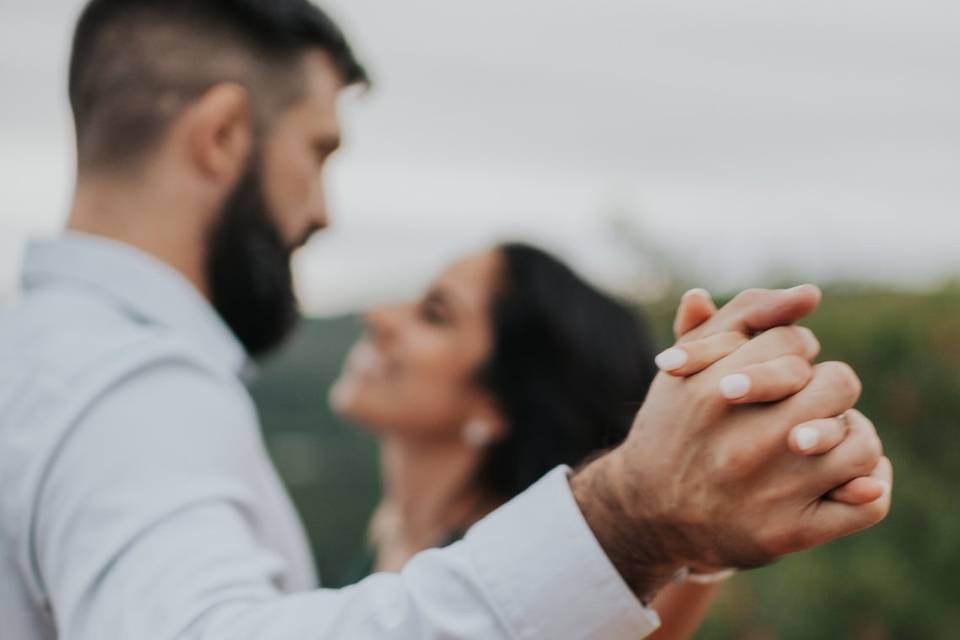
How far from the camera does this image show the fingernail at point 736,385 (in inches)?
38.8

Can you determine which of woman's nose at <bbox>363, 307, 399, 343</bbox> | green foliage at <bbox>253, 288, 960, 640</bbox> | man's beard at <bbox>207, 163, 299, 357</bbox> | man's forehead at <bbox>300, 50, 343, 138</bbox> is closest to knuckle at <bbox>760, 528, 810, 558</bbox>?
man's beard at <bbox>207, 163, 299, 357</bbox>

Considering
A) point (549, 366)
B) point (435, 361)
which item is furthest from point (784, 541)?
point (435, 361)

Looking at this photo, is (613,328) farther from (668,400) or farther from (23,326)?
(668,400)

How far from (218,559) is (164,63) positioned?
1.20m

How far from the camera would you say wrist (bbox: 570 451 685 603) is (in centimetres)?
104

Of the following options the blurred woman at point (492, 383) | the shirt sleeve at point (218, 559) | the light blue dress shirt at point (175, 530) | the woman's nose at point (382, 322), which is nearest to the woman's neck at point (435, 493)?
the blurred woman at point (492, 383)

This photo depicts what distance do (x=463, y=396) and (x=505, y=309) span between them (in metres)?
0.32

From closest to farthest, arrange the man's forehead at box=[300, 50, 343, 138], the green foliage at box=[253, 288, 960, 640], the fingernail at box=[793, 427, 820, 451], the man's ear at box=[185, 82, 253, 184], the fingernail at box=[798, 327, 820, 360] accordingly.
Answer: the fingernail at box=[793, 427, 820, 451]
the fingernail at box=[798, 327, 820, 360]
the man's ear at box=[185, 82, 253, 184]
the man's forehead at box=[300, 50, 343, 138]
the green foliage at box=[253, 288, 960, 640]

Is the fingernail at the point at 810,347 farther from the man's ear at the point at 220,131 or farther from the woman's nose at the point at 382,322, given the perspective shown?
the woman's nose at the point at 382,322

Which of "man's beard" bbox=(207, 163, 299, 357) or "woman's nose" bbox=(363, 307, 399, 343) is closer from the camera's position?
"man's beard" bbox=(207, 163, 299, 357)

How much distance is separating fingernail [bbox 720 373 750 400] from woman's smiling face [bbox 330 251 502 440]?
2.62 meters

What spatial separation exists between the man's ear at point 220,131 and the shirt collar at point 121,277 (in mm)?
226

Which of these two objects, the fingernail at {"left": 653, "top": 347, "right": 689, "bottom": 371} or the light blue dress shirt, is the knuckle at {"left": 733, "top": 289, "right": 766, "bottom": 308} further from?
the light blue dress shirt

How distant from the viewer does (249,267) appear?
6.95 ft
